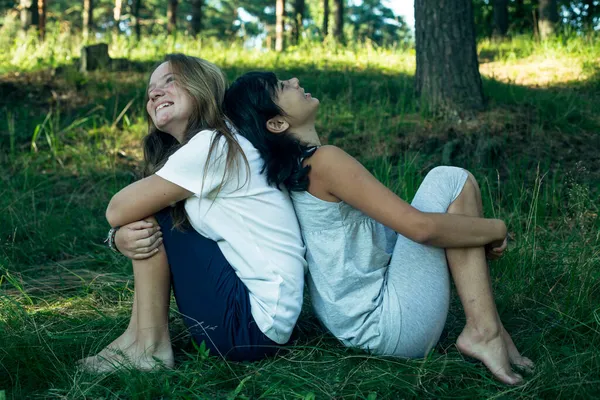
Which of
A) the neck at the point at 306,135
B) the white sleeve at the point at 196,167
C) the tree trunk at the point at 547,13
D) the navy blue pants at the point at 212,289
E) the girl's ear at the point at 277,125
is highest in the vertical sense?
the tree trunk at the point at 547,13

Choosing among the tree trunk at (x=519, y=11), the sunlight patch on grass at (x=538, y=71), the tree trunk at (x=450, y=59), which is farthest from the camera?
the tree trunk at (x=519, y=11)

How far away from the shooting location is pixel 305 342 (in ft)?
9.55

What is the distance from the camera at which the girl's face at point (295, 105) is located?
2.58 meters

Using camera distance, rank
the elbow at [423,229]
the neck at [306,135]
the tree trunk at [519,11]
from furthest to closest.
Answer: the tree trunk at [519,11] → the neck at [306,135] → the elbow at [423,229]

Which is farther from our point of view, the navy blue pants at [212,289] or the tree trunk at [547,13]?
the tree trunk at [547,13]

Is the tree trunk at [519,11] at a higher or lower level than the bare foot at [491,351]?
higher

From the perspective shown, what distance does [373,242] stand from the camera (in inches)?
104

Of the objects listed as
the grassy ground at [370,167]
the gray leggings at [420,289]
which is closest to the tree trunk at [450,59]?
the grassy ground at [370,167]

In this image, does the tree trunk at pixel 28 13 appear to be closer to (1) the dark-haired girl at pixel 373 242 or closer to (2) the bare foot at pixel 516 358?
(1) the dark-haired girl at pixel 373 242

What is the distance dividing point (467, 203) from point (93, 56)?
6.40 m

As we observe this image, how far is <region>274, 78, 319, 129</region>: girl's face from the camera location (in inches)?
102

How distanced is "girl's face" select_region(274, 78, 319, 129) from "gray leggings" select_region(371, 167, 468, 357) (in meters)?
0.55

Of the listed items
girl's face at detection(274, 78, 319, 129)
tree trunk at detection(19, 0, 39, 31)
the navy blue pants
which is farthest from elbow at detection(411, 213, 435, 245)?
tree trunk at detection(19, 0, 39, 31)

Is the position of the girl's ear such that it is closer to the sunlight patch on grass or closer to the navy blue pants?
the navy blue pants
